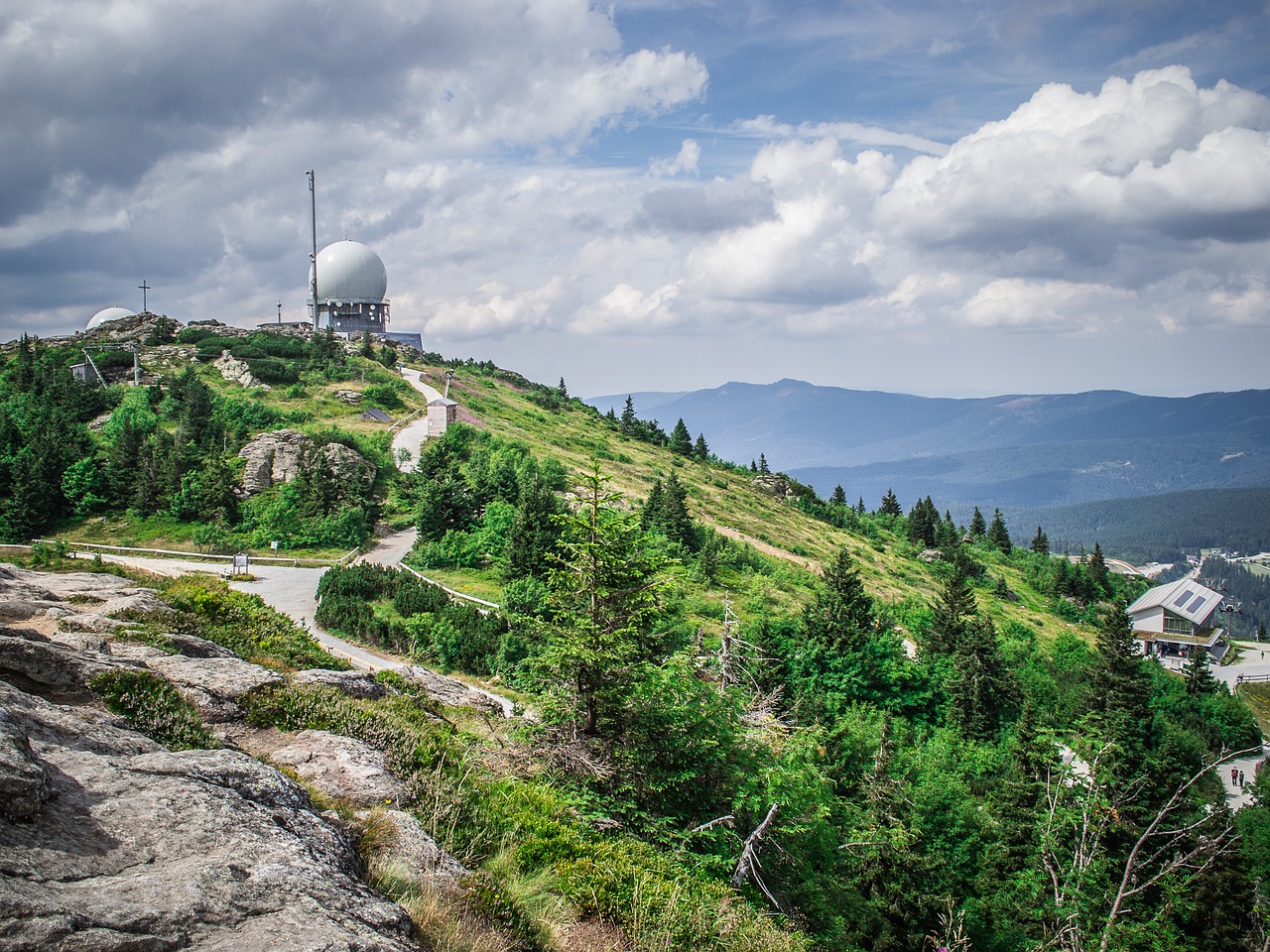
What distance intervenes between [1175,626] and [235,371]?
220 feet

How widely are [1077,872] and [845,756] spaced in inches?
348

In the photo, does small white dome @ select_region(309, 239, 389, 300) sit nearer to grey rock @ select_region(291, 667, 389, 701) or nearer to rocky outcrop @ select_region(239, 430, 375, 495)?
rocky outcrop @ select_region(239, 430, 375, 495)

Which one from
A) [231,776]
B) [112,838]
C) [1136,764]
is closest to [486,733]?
[231,776]

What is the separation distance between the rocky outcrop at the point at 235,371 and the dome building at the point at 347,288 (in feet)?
44.6

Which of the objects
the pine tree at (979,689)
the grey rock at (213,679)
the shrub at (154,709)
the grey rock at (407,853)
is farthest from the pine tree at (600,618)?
the pine tree at (979,689)

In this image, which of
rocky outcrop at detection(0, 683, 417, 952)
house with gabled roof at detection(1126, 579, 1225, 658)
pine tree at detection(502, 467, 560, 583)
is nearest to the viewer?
rocky outcrop at detection(0, 683, 417, 952)

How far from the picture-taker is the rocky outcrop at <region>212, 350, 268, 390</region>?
132ft

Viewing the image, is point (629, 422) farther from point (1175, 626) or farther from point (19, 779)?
point (19, 779)

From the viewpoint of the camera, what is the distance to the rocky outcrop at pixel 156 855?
3.05m

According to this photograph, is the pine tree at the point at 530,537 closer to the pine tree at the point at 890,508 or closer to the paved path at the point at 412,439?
the paved path at the point at 412,439

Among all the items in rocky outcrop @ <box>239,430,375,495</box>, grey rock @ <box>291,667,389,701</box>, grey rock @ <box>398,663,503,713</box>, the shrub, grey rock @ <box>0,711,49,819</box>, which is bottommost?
grey rock @ <box>398,663,503,713</box>

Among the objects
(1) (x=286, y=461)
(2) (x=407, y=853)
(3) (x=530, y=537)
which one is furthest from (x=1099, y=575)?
(2) (x=407, y=853)

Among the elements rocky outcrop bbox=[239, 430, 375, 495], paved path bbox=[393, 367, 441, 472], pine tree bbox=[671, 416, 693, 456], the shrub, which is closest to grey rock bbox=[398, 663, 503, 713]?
the shrub

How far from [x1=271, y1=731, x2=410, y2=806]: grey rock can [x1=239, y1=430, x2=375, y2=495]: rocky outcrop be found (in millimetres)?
24317
